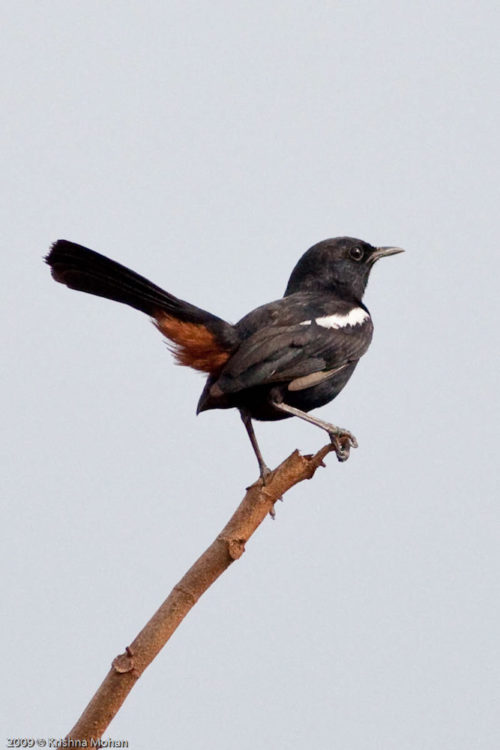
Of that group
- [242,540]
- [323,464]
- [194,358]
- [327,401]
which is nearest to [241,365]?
[194,358]

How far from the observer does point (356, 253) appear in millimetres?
7230

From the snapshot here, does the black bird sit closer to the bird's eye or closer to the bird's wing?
the bird's wing

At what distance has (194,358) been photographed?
6078mm

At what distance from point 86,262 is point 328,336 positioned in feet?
4.84

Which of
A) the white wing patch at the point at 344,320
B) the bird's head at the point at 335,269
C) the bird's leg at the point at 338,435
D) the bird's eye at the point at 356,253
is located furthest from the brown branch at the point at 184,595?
the bird's eye at the point at 356,253

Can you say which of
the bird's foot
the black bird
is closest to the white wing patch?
the black bird

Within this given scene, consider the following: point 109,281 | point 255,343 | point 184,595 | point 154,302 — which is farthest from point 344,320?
point 184,595

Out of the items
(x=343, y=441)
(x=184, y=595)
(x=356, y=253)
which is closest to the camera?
(x=184, y=595)

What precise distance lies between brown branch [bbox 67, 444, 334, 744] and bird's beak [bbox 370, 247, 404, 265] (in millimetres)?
3095

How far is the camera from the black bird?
229 inches

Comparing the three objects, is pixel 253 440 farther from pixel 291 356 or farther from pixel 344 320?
pixel 344 320

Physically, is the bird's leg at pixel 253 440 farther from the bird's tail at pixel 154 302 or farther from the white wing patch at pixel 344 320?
the white wing patch at pixel 344 320

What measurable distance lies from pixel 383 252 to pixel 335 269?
46 cm

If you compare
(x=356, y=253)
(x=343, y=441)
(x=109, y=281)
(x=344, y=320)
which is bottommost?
(x=343, y=441)
